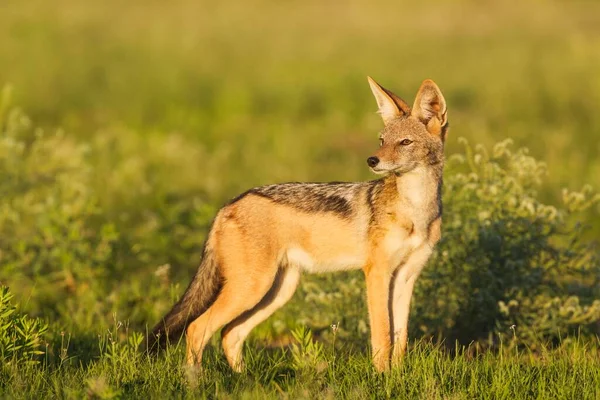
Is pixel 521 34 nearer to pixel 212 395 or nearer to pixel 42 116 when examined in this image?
pixel 42 116

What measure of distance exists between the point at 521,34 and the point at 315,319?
2018 centimetres

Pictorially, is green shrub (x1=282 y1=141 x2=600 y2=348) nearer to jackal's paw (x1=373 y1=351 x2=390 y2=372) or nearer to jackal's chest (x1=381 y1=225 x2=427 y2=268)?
jackal's chest (x1=381 y1=225 x2=427 y2=268)

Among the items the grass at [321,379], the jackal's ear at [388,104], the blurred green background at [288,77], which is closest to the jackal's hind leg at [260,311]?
the grass at [321,379]

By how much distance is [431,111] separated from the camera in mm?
7051

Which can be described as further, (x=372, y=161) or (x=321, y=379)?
(x=372, y=161)

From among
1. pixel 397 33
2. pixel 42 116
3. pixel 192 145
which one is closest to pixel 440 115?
pixel 192 145

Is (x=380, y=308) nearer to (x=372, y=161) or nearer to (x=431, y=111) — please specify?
(x=372, y=161)

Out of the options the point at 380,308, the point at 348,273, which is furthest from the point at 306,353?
the point at 348,273

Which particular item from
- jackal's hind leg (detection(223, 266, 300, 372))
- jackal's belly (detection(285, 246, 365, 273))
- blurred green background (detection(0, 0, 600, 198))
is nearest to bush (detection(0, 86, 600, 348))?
jackal's hind leg (detection(223, 266, 300, 372))

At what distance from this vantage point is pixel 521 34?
27094 mm

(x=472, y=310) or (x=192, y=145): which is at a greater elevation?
(x=192, y=145)

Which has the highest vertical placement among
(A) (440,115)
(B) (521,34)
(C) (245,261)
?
(B) (521,34)

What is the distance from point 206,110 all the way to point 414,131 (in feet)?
47.0

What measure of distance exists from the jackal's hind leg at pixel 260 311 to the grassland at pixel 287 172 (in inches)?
10.2
